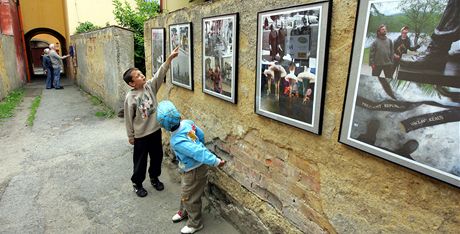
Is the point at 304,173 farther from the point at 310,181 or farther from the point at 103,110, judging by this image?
the point at 103,110

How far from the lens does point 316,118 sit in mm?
1949

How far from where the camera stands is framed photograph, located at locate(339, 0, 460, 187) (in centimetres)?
130

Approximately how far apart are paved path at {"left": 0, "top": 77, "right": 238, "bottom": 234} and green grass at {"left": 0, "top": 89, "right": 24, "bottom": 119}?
5.47 ft

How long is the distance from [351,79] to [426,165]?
0.56m

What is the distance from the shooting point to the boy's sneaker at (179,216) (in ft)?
10.8

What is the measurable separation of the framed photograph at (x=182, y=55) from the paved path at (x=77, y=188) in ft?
4.55

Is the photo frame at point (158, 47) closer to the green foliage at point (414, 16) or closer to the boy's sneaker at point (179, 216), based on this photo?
the boy's sneaker at point (179, 216)

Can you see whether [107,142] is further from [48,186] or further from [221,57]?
[221,57]

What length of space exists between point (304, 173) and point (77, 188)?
3157 mm

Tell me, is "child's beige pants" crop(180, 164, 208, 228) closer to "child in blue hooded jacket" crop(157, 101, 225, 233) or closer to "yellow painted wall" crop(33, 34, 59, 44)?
"child in blue hooded jacket" crop(157, 101, 225, 233)

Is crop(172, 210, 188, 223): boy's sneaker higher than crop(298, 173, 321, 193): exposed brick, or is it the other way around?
crop(298, 173, 321, 193): exposed brick

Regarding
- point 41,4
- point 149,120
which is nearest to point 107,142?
point 149,120

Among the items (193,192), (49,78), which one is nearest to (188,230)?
(193,192)

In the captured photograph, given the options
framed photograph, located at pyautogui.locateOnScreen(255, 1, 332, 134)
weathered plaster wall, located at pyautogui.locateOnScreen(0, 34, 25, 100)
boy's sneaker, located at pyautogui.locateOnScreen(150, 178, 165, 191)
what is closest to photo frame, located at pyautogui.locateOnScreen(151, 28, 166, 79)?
boy's sneaker, located at pyautogui.locateOnScreen(150, 178, 165, 191)
